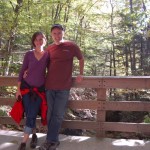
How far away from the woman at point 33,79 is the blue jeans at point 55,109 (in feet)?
0.56

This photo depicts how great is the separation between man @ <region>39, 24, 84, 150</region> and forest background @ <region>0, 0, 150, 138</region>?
192 inches

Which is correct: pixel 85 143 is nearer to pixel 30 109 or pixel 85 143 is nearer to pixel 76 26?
pixel 30 109

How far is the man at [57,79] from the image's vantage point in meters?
4.24

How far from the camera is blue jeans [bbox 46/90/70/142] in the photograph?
4316 mm

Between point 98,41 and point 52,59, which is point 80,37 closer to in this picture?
point 98,41

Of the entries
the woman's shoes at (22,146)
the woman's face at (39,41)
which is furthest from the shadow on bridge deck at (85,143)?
the woman's face at (39,41)

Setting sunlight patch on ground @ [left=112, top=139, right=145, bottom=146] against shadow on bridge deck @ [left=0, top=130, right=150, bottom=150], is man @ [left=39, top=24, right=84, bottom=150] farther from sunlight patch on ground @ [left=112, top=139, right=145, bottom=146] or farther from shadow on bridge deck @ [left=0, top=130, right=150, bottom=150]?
sunlight patch on ground @ [left=112, top=139, right=145, bottom=146]

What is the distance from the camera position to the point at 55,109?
4.33 m

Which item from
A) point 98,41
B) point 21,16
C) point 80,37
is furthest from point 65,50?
point 98,41

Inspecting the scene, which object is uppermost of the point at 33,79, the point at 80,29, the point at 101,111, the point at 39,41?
the point at 80,29

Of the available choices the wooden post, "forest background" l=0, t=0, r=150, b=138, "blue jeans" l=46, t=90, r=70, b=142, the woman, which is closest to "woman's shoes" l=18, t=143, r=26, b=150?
the woman

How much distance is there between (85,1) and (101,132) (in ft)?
32.6

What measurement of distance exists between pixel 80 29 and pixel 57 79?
10.3 m

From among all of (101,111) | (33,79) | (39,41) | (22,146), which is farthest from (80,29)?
(22,146)
